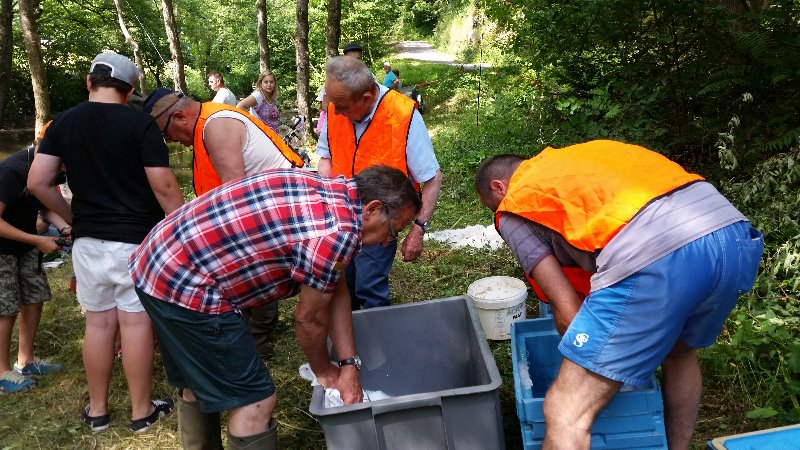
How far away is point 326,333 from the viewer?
217 centimetres

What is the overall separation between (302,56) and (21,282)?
29.2 feet

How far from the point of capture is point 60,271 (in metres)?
5.75

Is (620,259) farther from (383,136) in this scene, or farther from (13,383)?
(13,383)

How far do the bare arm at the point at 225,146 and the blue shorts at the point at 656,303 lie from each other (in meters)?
1.79

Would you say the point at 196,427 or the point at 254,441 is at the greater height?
the point at 254,441

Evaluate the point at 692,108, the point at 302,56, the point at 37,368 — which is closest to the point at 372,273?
the point at 37,368

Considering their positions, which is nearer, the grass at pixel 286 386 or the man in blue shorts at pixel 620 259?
the man in blue shorts at pixel 620 259

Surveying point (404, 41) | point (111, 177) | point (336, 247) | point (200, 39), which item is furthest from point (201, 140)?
point (404, 41)

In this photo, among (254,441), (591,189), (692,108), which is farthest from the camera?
(692,108)

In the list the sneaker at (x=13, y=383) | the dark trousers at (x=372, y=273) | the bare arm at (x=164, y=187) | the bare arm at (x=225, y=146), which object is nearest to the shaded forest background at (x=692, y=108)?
the dark trousers at (x=372, y=273)

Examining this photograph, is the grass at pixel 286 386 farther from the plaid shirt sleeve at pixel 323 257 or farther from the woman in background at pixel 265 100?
the woman in background at pixel 265 100

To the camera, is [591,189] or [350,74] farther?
[350,74]

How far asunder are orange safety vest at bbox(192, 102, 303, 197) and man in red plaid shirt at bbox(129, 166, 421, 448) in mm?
917

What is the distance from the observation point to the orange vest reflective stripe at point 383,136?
10.2 ft
